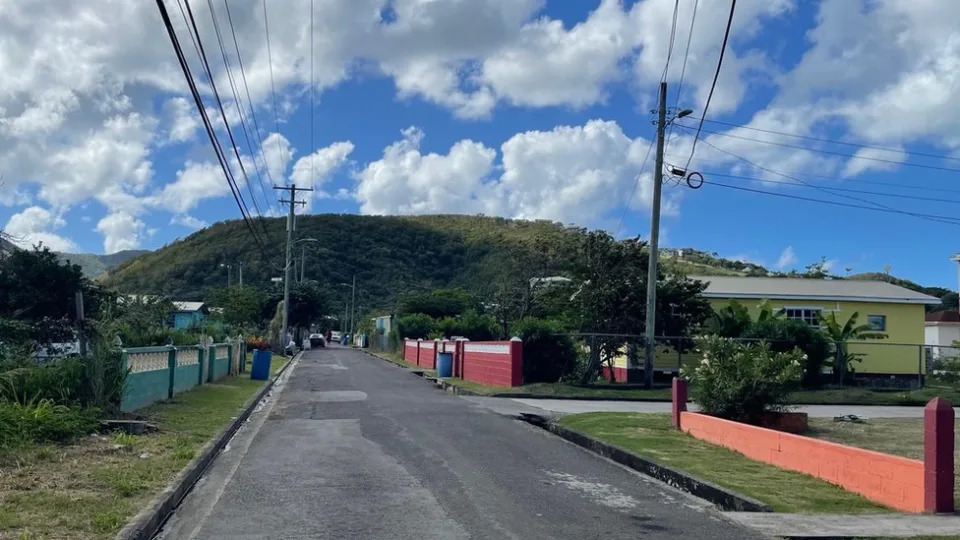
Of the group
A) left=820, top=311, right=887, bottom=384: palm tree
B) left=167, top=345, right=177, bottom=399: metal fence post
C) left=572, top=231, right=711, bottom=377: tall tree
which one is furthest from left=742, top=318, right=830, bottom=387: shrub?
left=167, top=345, right=177, bottom=399: metal fence post

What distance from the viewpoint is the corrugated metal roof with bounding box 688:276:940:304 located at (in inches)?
1412

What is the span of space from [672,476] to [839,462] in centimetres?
199

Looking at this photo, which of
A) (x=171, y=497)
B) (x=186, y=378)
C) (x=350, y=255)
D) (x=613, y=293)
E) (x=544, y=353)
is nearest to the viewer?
(x=171, y=497)

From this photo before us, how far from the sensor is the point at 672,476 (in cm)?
1120

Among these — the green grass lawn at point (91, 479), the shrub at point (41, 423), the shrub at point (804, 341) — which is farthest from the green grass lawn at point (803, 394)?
the shrub at point (41, 423)

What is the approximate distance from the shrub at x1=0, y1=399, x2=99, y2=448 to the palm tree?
2428cm

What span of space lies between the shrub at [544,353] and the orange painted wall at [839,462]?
1380 centimetres

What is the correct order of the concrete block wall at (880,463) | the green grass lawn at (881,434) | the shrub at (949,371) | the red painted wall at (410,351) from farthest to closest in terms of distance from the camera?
1. the red painted wall at (410,351)
2. the shrub at (949,371)
3. the green grass lawn at (881,434)
4. the concrete block wall at (880,463)

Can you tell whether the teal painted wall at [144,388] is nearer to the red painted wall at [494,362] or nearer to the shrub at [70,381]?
the shrub at [70,381]

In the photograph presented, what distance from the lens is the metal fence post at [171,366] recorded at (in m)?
19.7

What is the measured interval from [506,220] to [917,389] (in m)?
104

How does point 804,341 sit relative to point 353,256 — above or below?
below

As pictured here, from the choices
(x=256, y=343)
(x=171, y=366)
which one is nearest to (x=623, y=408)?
(x=171, y=366)

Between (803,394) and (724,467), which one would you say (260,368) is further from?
(724,467)
